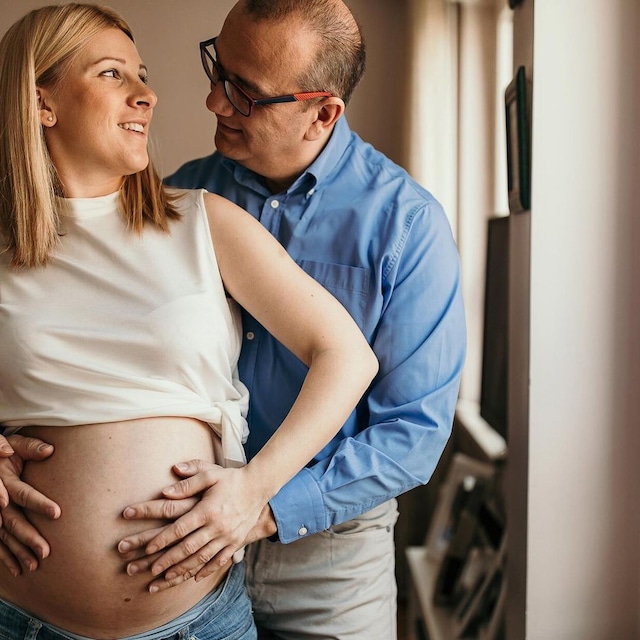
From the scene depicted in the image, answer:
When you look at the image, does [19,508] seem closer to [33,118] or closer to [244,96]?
[33,118]

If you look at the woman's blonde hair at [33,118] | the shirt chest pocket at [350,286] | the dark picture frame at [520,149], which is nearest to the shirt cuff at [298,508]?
the shirt chest pocket at [350,286]

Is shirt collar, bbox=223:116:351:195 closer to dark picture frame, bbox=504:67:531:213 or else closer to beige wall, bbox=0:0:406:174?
beige wall, bbox=0:0:406:174

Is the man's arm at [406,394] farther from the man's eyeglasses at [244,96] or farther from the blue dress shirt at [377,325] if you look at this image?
the man's eyeglasses at [244,96]

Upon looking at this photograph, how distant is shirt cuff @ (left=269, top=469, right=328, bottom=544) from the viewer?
1434mm

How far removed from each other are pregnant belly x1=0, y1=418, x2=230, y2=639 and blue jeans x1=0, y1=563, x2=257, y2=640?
0.02 m

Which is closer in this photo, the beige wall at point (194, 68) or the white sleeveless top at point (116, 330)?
the white sleeveless top at point (116, 330)

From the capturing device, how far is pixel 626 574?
1.88 metres

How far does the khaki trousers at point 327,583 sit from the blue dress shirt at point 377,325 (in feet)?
0.57

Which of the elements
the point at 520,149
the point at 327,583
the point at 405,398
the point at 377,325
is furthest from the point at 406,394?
the point at 520,149

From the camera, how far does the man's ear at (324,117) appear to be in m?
1.71

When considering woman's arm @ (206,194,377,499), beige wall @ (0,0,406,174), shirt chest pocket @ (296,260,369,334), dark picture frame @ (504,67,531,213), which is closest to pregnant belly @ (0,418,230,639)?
woman's arm @ (206,194,377,499)

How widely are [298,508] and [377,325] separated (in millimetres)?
394

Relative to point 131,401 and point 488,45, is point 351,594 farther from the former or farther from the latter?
point 488,45

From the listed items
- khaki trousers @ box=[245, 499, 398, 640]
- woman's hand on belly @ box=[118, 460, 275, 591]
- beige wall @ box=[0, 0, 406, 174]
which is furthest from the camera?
beige wall @ box=[0, 0, 406, 174]
